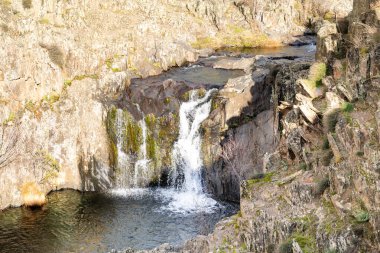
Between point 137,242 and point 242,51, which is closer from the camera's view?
point 137,242

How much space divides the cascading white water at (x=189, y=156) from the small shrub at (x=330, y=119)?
24.2 m

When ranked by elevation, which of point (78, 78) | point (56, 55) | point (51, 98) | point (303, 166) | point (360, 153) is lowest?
point (303, 166)

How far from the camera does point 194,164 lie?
62750 millimetres

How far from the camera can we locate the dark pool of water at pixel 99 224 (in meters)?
50.6

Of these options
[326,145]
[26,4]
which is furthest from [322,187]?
[26,4]

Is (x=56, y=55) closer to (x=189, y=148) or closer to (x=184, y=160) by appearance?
(x=189, y=148)

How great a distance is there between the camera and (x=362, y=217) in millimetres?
26672

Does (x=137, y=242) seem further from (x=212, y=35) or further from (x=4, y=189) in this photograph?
(x=212, y=35)

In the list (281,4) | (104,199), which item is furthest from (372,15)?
(281,4)

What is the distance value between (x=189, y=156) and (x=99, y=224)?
47.2 feet

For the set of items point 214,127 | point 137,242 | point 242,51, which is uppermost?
point 242,51

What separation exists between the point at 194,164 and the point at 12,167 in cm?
2119

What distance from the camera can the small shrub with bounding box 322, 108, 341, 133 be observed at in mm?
36781

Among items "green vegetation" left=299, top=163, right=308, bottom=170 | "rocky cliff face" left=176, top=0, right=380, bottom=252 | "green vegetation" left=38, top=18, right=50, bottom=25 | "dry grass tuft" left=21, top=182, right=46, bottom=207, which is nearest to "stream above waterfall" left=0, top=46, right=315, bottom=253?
"dry grass tuft" left=21, top=182, right=46, bottom=207
